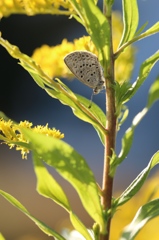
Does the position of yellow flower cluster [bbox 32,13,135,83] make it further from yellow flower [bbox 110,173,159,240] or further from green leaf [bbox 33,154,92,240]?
yellow flower [bbox 110,173,159,240]

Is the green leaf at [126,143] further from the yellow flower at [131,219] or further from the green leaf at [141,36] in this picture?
the yellow flower at [131,219]

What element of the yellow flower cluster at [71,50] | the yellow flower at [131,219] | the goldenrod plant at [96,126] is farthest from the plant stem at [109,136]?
the yellow flower at [131,219]

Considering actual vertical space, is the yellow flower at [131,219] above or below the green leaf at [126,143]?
below

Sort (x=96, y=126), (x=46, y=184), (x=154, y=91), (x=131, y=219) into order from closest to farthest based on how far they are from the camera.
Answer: (x=154, y=91)
(x=46, y=184)
(x=96, y=126)
(x=131, y=219)

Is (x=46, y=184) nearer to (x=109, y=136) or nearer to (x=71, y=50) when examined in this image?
(x=109, y=136)

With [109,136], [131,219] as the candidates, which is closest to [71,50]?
[109,136]
